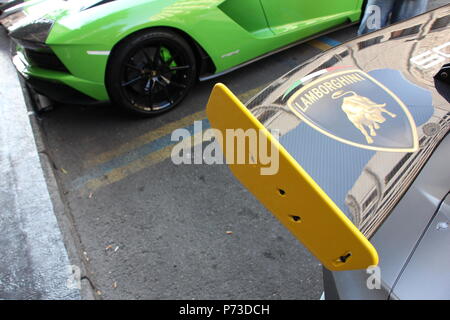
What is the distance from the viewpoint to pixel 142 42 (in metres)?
2.96

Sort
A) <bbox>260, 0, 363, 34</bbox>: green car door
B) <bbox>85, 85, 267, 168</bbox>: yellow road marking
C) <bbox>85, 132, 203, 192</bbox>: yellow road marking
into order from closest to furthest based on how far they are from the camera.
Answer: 1. <bbox>85, 132, 203, 192</bbox>: yellow road marking
2. <bbox>85, 85, 267, 168</bbox>: yellow road marking
3. <bbox>260, 0, 363, 34</bbox>: green car door

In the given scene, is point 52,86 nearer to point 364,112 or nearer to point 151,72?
point 151,72

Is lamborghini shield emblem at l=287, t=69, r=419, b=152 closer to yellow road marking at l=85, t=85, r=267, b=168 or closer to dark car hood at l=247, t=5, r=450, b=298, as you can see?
dark car hood at l=247, t=5, r=450, b=298

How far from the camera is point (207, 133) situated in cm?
328

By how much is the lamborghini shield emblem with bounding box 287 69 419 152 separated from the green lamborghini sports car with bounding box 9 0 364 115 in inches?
67.8

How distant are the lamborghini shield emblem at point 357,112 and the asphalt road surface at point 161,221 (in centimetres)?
115

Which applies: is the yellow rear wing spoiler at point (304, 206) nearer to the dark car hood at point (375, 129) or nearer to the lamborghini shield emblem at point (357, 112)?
the dark car hood at point (375, 129)

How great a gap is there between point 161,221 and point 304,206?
1.63 metres

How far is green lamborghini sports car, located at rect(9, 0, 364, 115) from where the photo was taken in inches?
111

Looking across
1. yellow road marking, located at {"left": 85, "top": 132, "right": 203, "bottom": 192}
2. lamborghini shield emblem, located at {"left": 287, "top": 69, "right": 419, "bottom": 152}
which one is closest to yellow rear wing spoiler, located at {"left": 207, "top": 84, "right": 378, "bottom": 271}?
lamborghini shield emblem, located at {"left": 287, "top": 69, "right": 419, "bottom": 152}

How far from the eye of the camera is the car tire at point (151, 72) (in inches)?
117

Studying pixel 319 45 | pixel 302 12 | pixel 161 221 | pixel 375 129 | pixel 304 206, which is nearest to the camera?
pixel 304 206

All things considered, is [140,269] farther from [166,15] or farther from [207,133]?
[166,15]

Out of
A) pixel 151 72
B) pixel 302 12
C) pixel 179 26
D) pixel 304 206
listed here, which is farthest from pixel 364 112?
pixel 302 12
